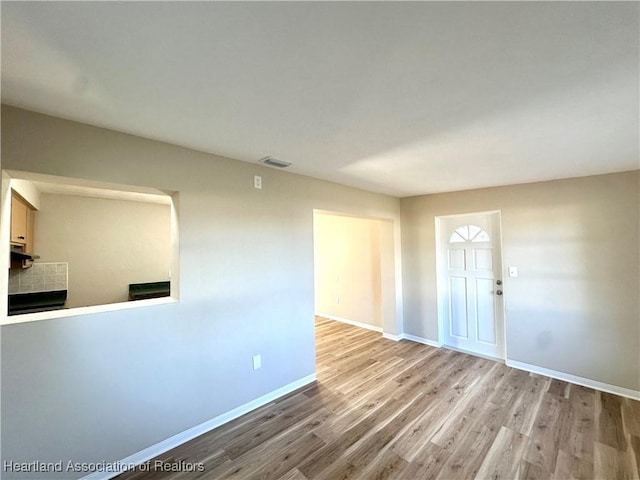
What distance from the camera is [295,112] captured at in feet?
5.27

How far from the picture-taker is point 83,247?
364 cm

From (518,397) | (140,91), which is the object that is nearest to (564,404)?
(518,397)

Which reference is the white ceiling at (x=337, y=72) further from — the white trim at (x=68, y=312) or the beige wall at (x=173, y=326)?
the white trim at (x=68, y=312)

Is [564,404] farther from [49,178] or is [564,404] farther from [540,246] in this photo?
[49,178]

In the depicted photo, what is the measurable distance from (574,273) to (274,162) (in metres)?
3.54

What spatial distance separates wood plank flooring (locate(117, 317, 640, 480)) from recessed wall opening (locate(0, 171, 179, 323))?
6.54ft

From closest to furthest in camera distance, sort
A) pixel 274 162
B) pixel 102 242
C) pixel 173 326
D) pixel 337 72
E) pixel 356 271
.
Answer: pixel 337 72
pixel 173 326
pixel 274 162
pixel 102 242
pixel 356 271

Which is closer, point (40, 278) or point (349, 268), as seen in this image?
point (40, 278)

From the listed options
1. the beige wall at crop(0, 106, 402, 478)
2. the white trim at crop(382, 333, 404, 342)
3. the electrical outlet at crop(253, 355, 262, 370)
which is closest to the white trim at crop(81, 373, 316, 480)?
the beige wall at crop(0, 106, 402, 478)

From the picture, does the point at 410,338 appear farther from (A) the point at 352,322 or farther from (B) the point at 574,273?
(B) the point at 574,273

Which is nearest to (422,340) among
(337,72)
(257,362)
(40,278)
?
(257,362)

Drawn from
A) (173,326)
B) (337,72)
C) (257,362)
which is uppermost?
(337,72)

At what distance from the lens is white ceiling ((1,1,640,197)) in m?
0.93

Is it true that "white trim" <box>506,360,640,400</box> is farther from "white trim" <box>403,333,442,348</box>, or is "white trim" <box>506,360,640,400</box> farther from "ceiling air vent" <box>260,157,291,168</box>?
"ceiling air vent" <box>260,157,291,168</box>
